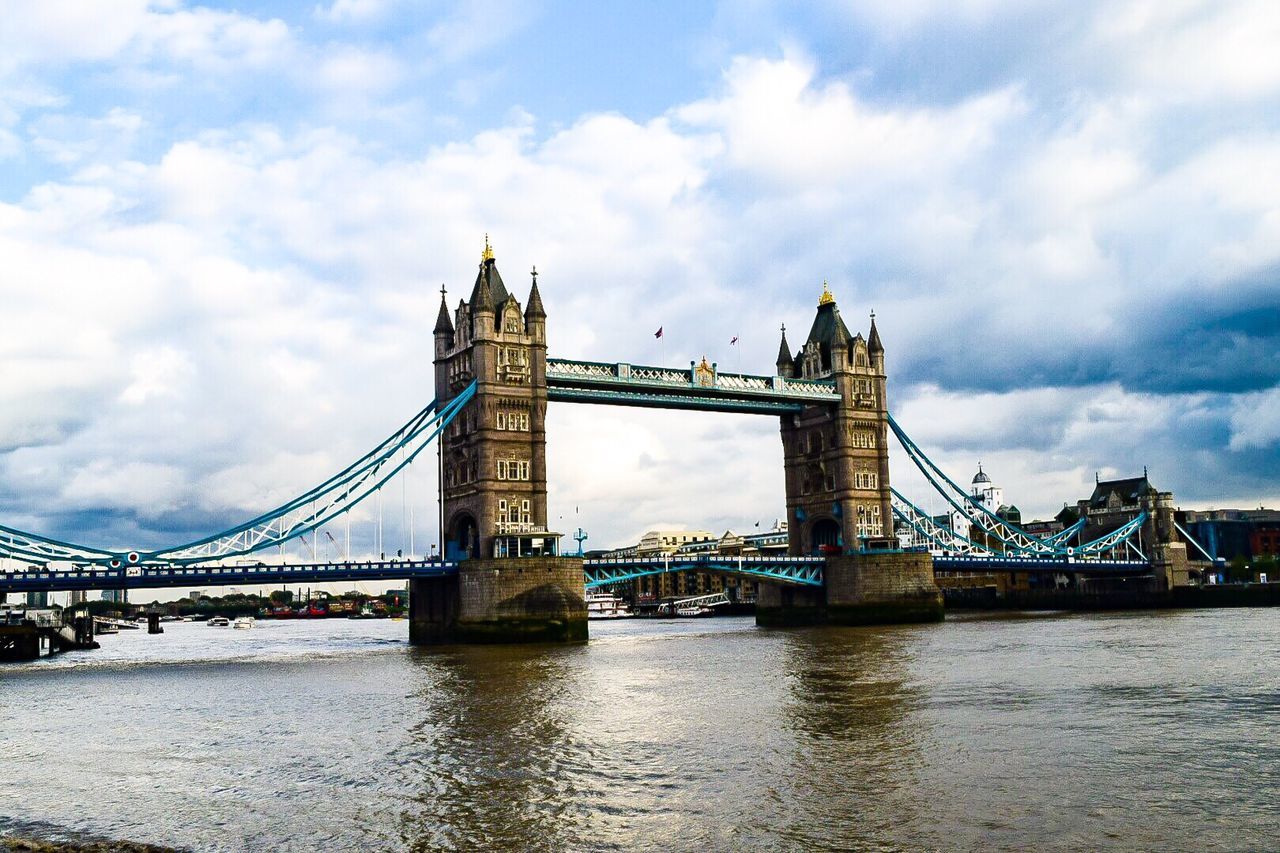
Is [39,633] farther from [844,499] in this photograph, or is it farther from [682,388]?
[844,499]

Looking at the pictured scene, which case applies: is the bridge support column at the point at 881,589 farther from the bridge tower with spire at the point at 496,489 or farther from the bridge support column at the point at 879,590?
the bridge tower with spire at the point at 496,489

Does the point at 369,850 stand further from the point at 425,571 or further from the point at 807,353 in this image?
the point at 807,353

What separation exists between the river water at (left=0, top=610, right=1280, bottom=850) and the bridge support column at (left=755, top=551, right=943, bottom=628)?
36.0 m

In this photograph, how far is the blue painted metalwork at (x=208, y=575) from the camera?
6019 centimetres

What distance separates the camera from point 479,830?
59.3ft

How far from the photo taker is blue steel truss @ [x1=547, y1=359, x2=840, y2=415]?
75.6 meters

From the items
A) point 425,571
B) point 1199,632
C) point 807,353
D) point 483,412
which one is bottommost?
point 1199,632

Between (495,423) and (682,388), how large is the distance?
14.8 metres

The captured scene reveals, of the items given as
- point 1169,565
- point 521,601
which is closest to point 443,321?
point 521,601

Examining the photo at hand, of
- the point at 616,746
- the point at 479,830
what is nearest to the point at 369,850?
the point at 479,830

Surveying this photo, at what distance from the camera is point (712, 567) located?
3110 inches

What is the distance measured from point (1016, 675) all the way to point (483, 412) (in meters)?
39.2

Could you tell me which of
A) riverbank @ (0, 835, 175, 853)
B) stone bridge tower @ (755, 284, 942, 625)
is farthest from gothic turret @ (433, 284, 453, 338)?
riverbank @ (0, 835, 175, 853)

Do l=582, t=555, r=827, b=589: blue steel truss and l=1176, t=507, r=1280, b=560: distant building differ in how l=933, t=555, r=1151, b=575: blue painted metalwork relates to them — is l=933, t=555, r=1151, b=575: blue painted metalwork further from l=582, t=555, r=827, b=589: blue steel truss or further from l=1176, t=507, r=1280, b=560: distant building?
l=1176, t=507, r=1280, b=560: distant building
